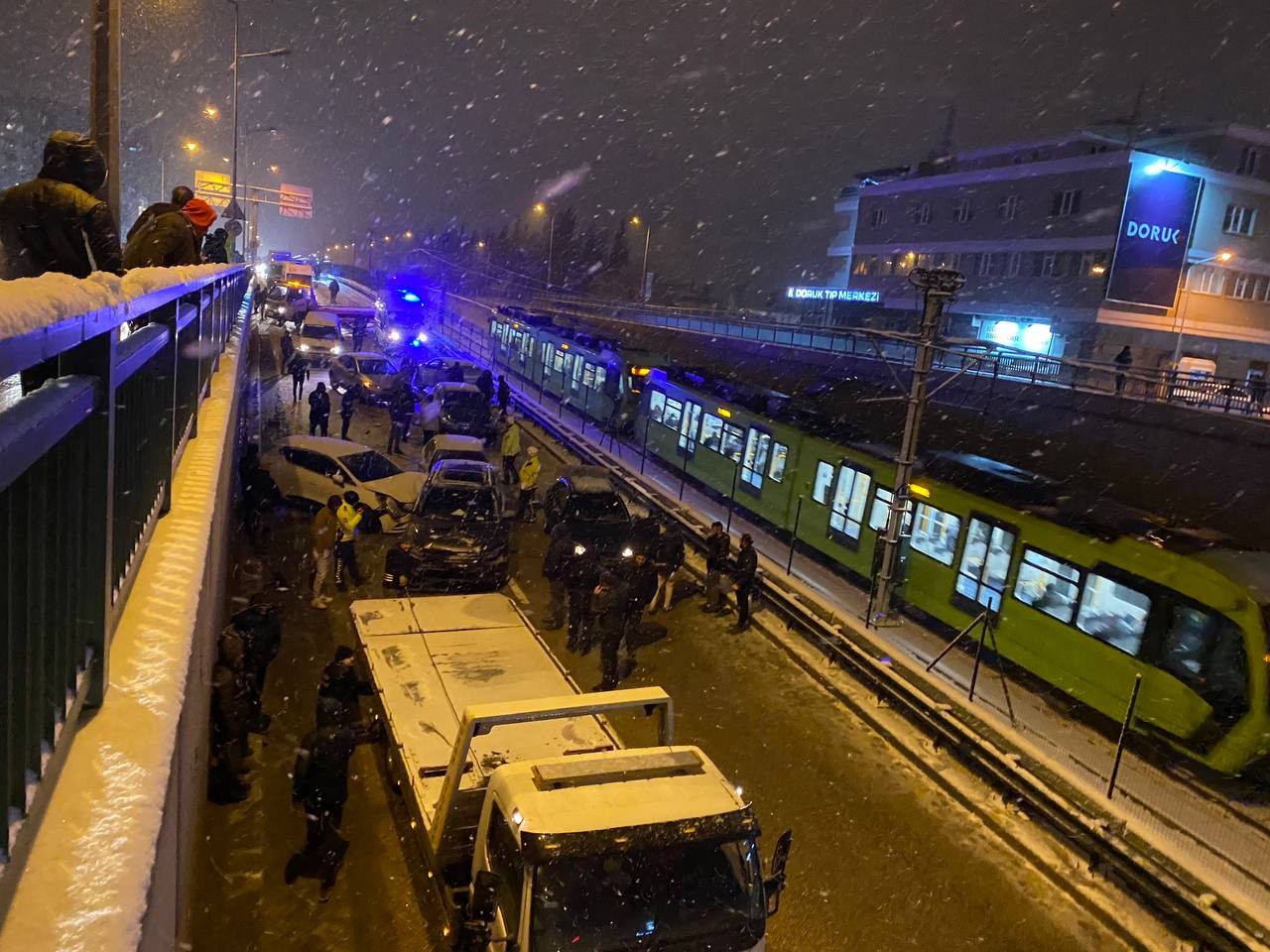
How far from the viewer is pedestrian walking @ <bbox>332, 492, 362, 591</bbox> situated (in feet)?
45.2

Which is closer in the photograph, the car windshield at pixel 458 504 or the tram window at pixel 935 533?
the tram window at pixel 935 533

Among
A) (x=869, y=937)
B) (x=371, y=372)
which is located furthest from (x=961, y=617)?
(x=371, y=372)

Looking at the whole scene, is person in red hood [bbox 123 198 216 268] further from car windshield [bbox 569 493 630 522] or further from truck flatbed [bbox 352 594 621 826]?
car windshield [bbox 569 493 630 522]

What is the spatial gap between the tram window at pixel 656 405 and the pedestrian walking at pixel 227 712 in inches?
703

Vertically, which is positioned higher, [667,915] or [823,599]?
[667,915]

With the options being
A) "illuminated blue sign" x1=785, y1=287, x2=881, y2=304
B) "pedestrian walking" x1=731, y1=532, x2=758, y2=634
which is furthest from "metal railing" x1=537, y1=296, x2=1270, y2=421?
"illuminated blue sign" x1=785, y1=287, x2=881, y2=304

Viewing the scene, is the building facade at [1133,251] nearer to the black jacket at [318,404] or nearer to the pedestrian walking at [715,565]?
the pedestrian walking at [715,565]

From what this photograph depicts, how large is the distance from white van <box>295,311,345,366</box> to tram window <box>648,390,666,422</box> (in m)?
15.7

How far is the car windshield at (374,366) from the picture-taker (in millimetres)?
30962

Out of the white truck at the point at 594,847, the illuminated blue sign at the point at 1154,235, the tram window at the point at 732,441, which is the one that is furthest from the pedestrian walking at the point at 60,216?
the illuminated blue sign at the point at 1154,235

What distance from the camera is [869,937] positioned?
7.48 meters

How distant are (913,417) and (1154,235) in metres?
31.6

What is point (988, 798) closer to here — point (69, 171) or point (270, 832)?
point (270, 832)

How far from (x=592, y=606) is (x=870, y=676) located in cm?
378
